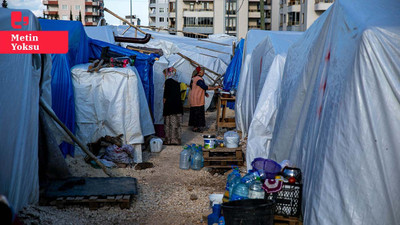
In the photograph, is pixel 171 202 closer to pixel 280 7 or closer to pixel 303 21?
pixel 303 21

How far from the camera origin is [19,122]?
4949 millimetres

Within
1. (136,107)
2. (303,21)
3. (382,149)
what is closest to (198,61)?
(136,107)

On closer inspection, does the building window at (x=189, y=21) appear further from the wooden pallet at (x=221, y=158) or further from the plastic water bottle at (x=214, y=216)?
the plastic water bottle at (x=214, y=216)

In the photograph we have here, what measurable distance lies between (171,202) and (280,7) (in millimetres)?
52115

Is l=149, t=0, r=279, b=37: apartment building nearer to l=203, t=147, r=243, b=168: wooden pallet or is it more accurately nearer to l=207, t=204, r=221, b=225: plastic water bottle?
l=203, t=147, r=243, b=168: wooden pallet

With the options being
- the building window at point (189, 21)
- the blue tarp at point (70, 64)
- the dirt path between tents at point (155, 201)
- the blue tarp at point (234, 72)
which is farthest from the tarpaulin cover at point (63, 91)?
the building window at point (189, 21)

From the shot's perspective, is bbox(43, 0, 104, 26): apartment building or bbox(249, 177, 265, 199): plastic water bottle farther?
bbox(43, 0, 104, 26): apartment building

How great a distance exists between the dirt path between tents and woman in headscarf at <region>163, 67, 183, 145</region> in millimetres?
1331

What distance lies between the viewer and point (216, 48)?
2100 cm

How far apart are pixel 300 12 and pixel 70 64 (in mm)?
42351

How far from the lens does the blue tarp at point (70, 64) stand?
7859mm

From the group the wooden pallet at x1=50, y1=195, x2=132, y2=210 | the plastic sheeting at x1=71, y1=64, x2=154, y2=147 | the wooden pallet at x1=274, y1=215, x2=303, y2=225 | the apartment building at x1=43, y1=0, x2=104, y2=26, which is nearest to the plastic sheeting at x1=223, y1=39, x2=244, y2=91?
the plastic sheeting at x1=71, y1=64, x2=154, y2=147

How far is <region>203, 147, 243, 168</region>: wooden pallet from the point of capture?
25.6ft

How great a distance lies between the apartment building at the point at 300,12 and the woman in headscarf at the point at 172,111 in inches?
1332
